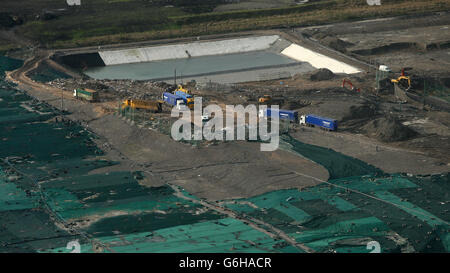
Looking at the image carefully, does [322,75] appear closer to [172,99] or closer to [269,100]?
[269,100]

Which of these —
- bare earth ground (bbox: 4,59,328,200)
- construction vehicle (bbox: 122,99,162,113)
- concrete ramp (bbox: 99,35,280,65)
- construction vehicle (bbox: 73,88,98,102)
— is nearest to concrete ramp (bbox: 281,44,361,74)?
concrete ramp (bbox: 99,35,280,65)

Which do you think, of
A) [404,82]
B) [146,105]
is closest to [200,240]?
[146,105]

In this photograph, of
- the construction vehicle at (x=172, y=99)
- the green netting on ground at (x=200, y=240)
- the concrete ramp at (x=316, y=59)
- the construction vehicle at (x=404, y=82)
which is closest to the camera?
the green netting on ground at (x=200, y=240)

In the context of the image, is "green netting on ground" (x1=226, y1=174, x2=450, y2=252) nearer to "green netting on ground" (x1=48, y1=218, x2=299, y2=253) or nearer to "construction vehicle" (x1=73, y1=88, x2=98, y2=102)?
"green netting on ground" (x1=48, y1=218, x2=299, y2=253)

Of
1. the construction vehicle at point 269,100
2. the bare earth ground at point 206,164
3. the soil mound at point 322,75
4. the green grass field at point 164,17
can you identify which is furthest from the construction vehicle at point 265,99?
the green grass field at point 164,17

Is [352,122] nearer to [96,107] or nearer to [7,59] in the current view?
[96,107]

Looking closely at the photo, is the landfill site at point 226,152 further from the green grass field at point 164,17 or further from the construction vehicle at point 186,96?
the green grass field at point 164,17

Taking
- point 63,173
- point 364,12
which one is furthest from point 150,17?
point 63,173
